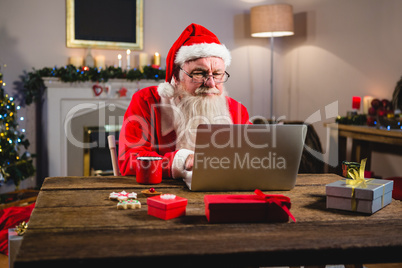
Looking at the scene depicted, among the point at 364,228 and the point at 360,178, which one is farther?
the point at 360,178

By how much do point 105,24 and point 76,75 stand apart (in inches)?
30.1

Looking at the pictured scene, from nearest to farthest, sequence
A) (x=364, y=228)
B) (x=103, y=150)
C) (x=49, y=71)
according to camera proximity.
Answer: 1. (x=364, y=228)
2. (x=49, y=71)
3. (x=103, y=150)

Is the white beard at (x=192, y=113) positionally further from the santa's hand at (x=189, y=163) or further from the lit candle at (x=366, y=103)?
the lit candle at (x=366, y=103)

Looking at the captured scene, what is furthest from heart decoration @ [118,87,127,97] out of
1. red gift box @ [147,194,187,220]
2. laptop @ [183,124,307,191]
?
red gift box @ [147,194,187,220]

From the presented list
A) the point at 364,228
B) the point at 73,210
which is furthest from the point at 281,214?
the point at 73,210

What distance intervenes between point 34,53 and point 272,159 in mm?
3703

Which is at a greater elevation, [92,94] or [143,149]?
[92,94]

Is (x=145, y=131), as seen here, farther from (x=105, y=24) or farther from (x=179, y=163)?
(x=105, y=24)

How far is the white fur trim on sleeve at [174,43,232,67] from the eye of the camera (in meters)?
2.03

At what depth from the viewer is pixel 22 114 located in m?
4.23

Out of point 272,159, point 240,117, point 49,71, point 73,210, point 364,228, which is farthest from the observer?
point 49,71

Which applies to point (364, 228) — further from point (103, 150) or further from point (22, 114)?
point (22, 114)

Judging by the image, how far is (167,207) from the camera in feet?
3.34

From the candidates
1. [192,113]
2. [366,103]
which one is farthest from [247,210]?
[366,103]
